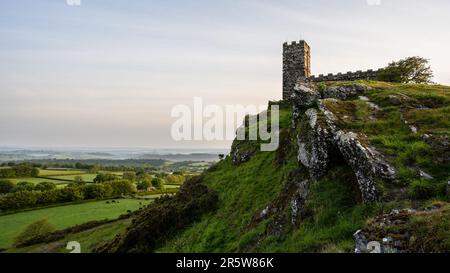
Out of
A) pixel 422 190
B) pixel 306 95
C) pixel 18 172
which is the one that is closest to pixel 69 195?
pixel 18 172

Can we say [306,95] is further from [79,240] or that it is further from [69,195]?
[69,195]

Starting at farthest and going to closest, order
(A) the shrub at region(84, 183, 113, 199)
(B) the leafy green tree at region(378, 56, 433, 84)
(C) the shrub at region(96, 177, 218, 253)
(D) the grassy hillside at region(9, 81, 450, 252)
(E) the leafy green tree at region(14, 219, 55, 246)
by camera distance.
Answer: (A) the shrub at region(84, 183, 113, 199)
(E) the leafy green tree at region(14, 219, 55, 246)
(B) the leafy green tree at region(378, 56, 433, 84)
(C) the shrub at region(96, 177, 218, 253)
(D) the grassy hillside at region(9, 81, 450, 252)

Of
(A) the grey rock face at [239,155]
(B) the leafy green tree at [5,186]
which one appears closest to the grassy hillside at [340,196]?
(A) the grey rock face at [239,155]

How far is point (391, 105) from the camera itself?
16859mm

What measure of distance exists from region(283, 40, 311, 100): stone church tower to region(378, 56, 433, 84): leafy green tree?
1029 centimetres

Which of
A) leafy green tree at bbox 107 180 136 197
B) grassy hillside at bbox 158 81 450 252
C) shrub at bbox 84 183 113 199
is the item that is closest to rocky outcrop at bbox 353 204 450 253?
grassy hillside at bbox 158 81 450 252

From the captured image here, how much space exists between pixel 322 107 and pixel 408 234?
30.6 feet

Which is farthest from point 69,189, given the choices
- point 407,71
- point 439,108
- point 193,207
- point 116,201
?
point 439,108

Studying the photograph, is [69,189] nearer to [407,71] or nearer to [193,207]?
[193,207]

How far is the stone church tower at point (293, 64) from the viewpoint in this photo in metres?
38.4

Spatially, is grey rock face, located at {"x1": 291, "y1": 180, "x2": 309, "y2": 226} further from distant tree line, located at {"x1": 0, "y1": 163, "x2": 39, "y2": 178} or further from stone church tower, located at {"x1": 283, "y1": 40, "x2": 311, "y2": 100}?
distant tree line, located at {"x1": 0, "y1": 163, "x2": 39, "y2": 178}

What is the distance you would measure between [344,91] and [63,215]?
66.1m

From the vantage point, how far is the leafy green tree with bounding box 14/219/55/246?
2067 inches

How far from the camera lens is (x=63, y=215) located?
222 ft
